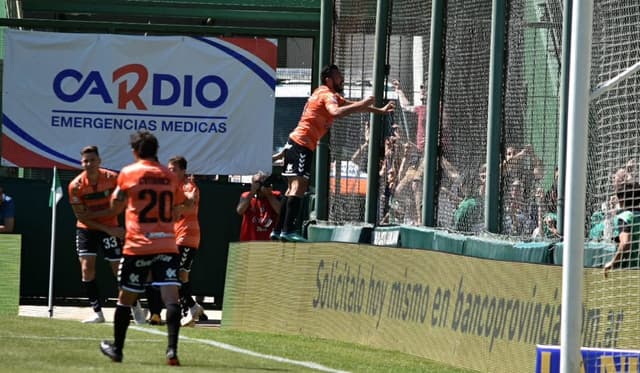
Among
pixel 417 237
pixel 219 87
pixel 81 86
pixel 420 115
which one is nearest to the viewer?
pixel 417 237

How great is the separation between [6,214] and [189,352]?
25.0 ft

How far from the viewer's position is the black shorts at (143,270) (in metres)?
11.0

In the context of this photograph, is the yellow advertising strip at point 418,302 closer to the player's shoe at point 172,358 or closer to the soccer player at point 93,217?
the soccer player at point 93,217

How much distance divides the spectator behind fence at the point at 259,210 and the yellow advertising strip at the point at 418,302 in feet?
5.43

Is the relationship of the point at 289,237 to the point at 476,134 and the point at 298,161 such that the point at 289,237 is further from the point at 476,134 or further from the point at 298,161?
the point at 476,134

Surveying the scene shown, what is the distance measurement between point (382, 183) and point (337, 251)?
4.55 feet

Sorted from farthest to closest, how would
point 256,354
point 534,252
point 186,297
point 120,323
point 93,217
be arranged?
point 186,297, point 93,217, point 256,354, point 534,252, point 120,323

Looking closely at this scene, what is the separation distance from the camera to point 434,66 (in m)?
15.0

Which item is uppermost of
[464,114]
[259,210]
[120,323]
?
[464,114]

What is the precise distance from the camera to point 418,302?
1355 cm

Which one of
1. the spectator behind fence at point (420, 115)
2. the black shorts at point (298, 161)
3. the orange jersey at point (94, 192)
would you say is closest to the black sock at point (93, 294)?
the orange jersey at point (94, 192)

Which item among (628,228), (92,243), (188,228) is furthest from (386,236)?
(628,228)

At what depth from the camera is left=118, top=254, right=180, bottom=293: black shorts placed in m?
11.0

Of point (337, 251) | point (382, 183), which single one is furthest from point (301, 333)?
point (382, 183)
